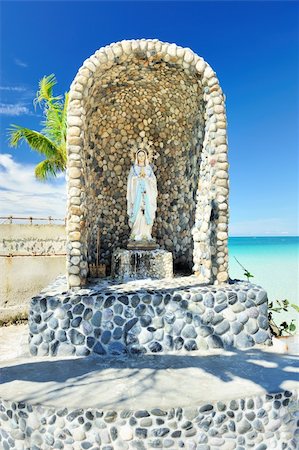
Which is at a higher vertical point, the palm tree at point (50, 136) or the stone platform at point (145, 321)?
the palm tree at point (50, 136)

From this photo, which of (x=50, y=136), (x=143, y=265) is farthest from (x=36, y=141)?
(x=143, y=265)

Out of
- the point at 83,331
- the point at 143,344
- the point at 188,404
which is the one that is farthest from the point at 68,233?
the point at 188,404

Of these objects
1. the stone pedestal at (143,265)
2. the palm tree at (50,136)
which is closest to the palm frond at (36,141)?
the palm tree at (50,136)

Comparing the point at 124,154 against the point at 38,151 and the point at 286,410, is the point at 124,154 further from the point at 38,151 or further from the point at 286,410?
the point at 286,410

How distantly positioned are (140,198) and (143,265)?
1504mm

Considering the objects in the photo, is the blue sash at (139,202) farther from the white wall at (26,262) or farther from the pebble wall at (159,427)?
the pebble wall at (159,427)

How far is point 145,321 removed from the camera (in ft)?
17.4

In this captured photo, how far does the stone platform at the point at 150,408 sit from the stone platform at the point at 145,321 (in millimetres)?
666

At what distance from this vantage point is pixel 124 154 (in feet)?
26.4

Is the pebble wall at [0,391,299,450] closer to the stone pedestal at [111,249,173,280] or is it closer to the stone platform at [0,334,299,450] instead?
the stone platform at [0,334,299,450]

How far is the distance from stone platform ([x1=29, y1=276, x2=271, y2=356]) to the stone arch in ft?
1.94

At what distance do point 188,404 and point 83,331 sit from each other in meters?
2.15

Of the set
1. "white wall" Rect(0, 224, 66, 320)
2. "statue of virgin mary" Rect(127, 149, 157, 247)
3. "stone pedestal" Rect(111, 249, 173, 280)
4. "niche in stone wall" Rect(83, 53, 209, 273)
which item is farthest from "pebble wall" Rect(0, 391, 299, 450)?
"white wall" Rect(0, 224, 66, 320)

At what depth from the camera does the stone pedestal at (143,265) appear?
695 cm
